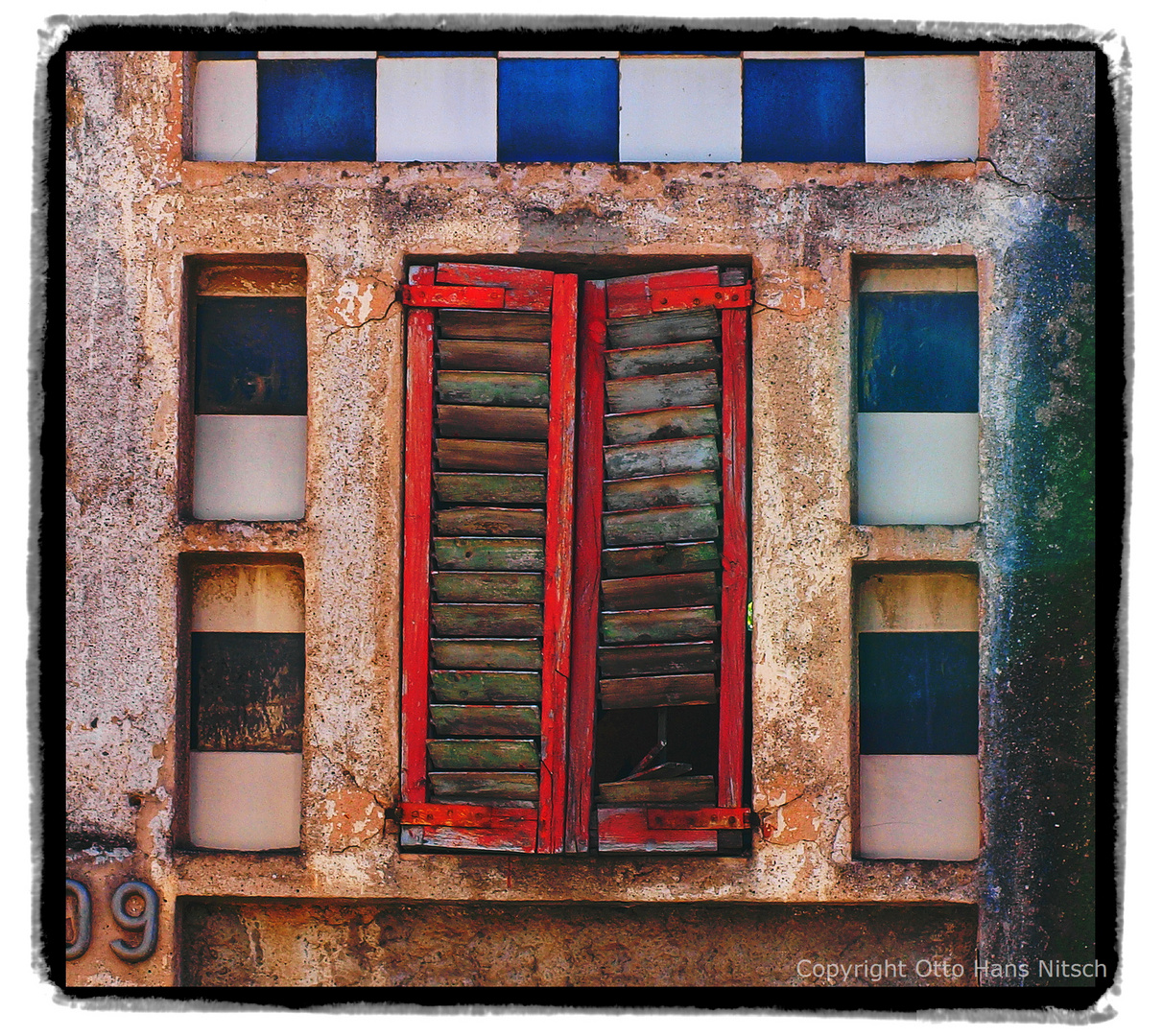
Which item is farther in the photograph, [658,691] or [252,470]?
[252,470]

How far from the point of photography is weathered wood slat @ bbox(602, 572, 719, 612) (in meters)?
3.89

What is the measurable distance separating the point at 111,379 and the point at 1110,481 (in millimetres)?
3491

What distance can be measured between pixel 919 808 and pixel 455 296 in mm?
2438

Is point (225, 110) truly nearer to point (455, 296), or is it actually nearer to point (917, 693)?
point (455, 296)

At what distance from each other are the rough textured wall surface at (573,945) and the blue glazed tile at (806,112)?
106 inches

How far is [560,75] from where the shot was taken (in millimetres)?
4066

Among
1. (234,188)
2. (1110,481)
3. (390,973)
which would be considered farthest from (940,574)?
(234,188)

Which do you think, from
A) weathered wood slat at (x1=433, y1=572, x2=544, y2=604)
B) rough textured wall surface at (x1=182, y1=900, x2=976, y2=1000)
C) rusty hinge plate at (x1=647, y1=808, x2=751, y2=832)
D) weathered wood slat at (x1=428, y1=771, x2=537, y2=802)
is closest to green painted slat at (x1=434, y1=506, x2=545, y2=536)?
weathered wood slat at (x1=433, y1=572, x2=544, y2=604)

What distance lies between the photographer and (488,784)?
388cm

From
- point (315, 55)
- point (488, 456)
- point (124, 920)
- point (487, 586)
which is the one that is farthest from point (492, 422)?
point (124, 920)

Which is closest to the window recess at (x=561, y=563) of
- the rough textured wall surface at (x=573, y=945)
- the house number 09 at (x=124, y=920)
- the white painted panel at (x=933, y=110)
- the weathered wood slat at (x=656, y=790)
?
the weathered wood slat at (x=656, y=790)

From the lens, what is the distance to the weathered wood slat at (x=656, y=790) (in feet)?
12.7

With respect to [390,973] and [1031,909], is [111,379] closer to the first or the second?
[390,973]

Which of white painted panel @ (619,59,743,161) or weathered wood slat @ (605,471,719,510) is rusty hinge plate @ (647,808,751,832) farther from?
white painted panel @ (619,59,743,161)
